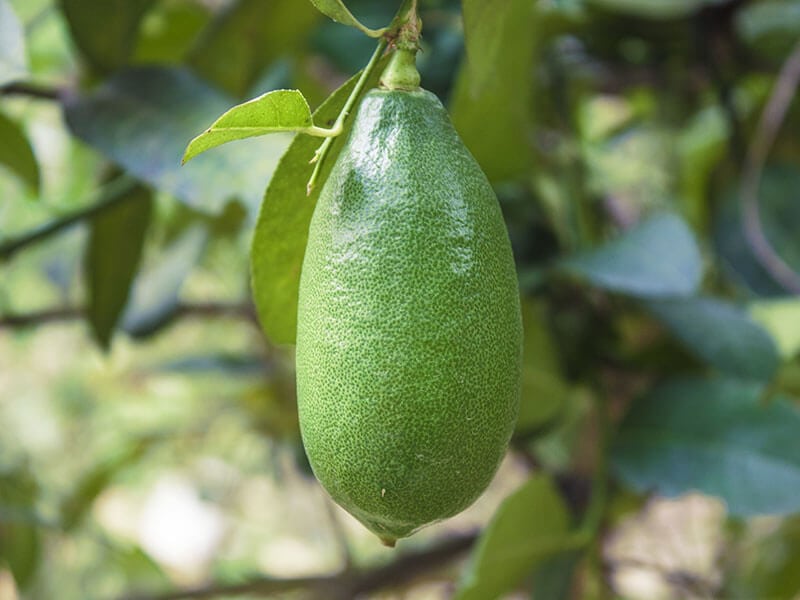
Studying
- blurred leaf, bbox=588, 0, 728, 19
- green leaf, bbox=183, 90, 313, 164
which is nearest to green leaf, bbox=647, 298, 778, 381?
blurred leaf, bbox=588, 0, 728, 19

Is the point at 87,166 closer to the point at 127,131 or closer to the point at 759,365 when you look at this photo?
the point at 127,131

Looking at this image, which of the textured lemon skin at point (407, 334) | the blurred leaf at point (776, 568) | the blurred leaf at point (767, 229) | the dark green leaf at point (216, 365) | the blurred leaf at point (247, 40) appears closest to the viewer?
the textured lemon skin at point (407, 334)

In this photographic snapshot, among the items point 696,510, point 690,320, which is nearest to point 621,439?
point 690,320

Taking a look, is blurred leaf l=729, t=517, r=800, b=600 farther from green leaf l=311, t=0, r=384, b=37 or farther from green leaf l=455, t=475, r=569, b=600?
green leaf l=311, t=0, r=384, b=37

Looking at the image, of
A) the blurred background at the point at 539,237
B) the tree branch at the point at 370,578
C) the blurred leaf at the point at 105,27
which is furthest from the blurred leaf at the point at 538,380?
the blurred leaf at the point at 105,27

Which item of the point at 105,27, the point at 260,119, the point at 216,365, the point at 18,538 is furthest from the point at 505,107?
the point at 18,538

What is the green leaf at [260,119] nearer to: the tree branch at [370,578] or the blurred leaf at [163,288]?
the blurred leaf at [163,288]
